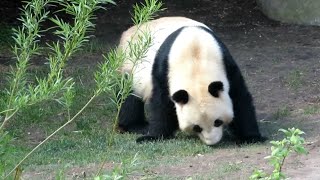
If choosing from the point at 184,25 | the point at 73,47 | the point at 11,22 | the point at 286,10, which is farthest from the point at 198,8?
the point at 73,47

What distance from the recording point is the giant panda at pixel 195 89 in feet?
24.6

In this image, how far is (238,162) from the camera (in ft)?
22.5

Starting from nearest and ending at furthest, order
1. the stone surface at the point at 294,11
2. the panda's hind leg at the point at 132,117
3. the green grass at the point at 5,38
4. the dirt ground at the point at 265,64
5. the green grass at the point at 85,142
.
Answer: the dirt ground at the point at 265,64
the green grass at the point at 85,142
the panda's hind leg at the point at 132,117
the green grass at the point at 5,38
the stone surface at the point at 294,11

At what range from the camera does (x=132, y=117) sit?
346 inches

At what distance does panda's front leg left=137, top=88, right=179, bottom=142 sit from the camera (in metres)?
7.91

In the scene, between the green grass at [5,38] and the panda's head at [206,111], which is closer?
the panda's head at [206,111]

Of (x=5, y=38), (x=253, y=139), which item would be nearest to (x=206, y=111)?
(x=253, y=139)

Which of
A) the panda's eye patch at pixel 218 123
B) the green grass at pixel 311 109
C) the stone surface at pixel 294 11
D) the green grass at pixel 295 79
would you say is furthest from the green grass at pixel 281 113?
the stone surface at pixel 294 11

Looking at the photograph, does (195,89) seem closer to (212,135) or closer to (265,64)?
(212,135)

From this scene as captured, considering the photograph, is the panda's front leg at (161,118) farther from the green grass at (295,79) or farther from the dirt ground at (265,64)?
the green grass at (295,79)

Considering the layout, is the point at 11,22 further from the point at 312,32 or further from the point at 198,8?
the point at 312,32

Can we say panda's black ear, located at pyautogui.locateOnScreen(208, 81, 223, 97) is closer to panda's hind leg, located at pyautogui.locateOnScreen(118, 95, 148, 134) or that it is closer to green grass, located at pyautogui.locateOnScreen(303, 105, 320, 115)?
panda's hind leg, located at pyautogui.locateOnScreen(118, 95, 148, 134)

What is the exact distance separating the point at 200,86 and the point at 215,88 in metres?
0.17

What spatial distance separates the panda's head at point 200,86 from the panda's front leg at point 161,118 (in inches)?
7.2
